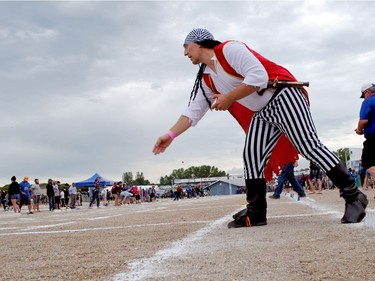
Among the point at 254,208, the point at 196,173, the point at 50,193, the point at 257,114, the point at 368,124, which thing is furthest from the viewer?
the point at 196,173

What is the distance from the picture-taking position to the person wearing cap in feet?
19.0

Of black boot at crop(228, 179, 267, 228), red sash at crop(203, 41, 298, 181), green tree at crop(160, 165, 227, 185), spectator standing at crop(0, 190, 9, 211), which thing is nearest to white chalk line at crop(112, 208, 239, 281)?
black boot at crop(228, 179, 267, 228)

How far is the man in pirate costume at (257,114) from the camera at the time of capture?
11.9 ft

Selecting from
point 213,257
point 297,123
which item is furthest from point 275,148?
point 213,257

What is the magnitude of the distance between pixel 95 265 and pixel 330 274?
1.15 meters

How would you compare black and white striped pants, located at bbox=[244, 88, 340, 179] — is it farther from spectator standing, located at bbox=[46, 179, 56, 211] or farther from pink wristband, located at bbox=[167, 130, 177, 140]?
spectator standing, located at bbox=[46, 179, 56, 211]

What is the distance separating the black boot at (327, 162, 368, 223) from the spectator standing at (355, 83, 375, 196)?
2434 millimetres

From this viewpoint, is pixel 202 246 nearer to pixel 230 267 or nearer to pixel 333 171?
pixel 230 267

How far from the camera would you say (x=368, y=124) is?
5.88 metres

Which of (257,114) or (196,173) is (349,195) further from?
(196,173)

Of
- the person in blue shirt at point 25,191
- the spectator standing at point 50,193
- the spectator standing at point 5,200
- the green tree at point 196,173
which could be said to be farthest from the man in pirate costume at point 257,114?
the green tree at point 196,173

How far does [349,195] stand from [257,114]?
1073 mm

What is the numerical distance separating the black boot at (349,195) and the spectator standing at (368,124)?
7.98 feet

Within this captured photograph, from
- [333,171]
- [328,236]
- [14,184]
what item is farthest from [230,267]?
[14,184]
